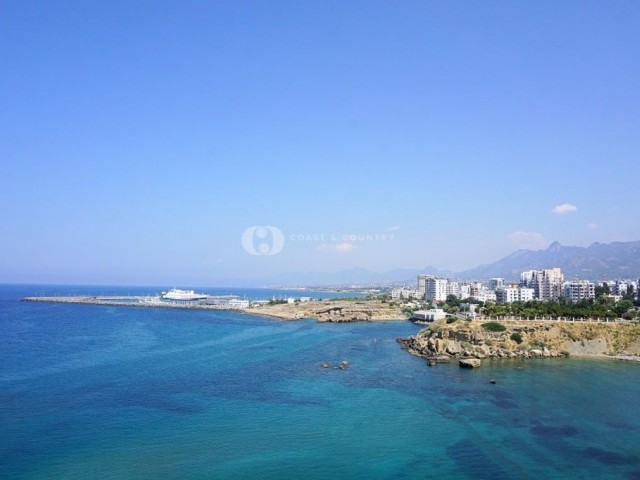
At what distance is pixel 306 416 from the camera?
21016 mm

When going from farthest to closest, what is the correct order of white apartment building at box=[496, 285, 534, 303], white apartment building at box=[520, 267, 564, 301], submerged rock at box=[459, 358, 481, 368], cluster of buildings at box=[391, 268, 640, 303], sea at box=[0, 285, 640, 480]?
white apartment building at box=[520, 267, 564, 301], white apartment building at box=[496, 285, 534, 303], cluster of buildings at box=[391, 268, 640, 303], submerged rock at box=[459, 358, 481, 368], sea at box=[0, 285, 640, 480]

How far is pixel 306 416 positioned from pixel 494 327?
2409 centimetres

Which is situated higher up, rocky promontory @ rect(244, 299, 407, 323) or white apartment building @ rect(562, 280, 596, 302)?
white apartment building @ rect(562, 280, 596, 302)

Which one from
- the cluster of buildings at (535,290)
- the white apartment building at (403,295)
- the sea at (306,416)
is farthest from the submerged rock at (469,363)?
the white apartment building at (403,295)

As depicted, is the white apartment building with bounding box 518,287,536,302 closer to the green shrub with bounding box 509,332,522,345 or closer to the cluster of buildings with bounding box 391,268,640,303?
the cluster of buildings with bounding box 391,268,640,303

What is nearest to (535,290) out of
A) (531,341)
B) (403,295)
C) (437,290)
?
(437,290)

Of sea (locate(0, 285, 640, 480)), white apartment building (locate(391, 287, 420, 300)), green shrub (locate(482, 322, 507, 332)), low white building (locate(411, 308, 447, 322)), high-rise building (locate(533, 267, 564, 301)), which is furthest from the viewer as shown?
white apartment building (locate(391, 287, 420, 300))

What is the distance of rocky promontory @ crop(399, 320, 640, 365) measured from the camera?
36938 mm

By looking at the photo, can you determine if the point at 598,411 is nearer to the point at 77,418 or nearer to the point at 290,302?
the point at 77,418

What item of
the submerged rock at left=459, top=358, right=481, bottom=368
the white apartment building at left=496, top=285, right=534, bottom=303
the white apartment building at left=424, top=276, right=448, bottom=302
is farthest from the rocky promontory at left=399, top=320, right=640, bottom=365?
the white apartment building at left=424, top=276, right=448, bottom=302

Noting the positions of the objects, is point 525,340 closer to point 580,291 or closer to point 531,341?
point 531,341

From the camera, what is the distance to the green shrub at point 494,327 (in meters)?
39.3

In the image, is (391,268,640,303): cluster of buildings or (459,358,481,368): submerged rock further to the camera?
(391,268,640,303): cluster of buildings

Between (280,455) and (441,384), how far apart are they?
14077 millimetres
